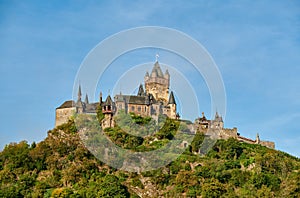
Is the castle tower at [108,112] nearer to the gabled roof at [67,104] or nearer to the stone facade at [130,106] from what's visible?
the stone facade at [130,106]

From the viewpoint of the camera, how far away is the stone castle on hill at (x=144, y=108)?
280 ft

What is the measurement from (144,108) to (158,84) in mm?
7945

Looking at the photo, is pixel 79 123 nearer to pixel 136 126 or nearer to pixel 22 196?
pixel 136 126

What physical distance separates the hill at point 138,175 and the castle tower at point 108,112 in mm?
2042

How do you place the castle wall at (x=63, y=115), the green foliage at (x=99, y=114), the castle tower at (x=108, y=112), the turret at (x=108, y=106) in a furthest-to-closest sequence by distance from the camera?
the castle wall at (x=63, y=115)
the turret at (x=108, y=106)
the green foliage at (x=99, y=114)
the castle tower at (x=108, y=112)

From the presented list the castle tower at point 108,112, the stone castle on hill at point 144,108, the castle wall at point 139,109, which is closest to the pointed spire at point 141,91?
the stone castle on hill at point 144,108

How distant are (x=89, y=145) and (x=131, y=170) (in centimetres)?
623

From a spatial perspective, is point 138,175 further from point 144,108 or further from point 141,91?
point 141,91

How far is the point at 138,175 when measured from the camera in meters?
74.6

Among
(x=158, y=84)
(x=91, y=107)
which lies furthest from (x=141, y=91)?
(x=91, y=107)

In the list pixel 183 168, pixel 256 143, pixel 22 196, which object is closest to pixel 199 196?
pixel 183 168

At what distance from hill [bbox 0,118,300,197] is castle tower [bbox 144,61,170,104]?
10.8 metres

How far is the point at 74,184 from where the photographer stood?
234 feet

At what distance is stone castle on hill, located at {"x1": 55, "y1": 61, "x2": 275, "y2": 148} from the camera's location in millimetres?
85312
